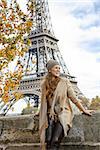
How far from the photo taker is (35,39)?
Answer: 44844mm

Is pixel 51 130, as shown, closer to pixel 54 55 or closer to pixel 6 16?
pixel 6 16

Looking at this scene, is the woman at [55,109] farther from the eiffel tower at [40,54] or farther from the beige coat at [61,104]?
the eiffel tower at [40,54]

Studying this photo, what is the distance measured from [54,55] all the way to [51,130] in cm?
4153

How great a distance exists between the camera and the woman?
15.0 feet

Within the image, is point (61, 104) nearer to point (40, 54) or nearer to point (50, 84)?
point (50, 84)

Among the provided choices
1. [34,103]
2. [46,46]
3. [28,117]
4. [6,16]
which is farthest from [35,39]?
[28,117]

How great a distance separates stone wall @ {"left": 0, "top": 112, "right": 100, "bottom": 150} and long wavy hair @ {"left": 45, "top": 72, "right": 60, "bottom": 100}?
0.52 metres

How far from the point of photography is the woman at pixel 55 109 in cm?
459

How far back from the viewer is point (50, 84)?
4773 millimetres

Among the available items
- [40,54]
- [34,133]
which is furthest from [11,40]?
[40,54]

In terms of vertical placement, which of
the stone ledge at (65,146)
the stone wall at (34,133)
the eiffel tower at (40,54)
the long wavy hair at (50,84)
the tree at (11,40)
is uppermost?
the eiffel tower at (40,54)

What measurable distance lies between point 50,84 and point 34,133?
0.99 meters

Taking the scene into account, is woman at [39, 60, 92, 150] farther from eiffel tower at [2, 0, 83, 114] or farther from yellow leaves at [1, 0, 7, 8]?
eiffel tower at [2, 0, 83, 114]

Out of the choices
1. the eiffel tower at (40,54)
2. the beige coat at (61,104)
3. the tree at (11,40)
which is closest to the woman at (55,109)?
the beige coat at (61,104)
